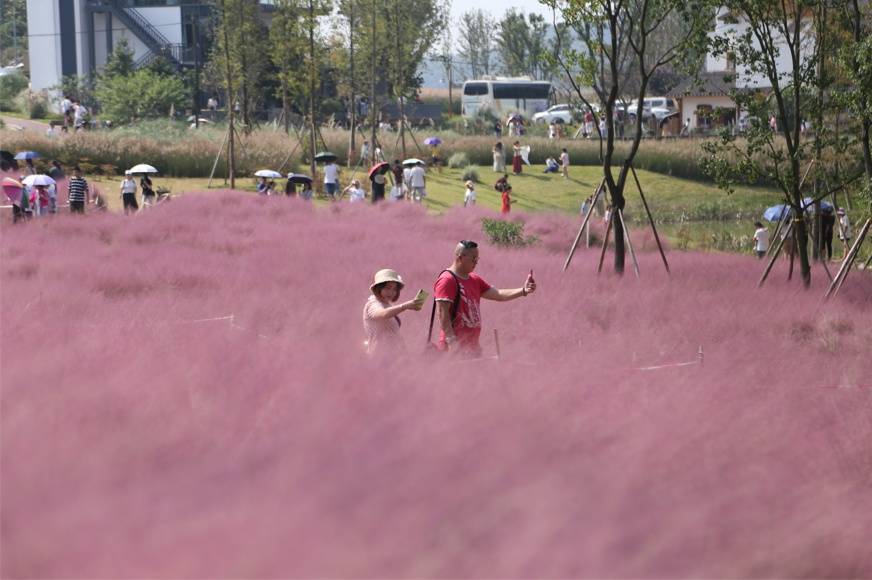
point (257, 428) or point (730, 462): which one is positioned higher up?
point (257, 428)

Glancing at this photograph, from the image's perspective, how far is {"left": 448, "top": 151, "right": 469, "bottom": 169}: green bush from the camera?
47781 millimetres

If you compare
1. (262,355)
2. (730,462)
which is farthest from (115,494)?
(730,462)

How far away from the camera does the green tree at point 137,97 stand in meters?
59.9

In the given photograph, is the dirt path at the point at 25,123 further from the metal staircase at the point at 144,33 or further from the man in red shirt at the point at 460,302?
the man in red shirt at the point at 460,302

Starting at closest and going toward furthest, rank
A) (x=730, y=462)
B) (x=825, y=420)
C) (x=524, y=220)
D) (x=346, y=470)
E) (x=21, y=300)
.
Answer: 1. (x=346, y=470)
2. (x=730, y=462)
3. (x=825, y=420)
4. (x=21, y=300)
5. (x=524, y=220)

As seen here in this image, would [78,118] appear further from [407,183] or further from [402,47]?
[407,183]

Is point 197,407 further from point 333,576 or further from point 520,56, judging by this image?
point 520,56

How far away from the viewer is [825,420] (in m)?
8.53

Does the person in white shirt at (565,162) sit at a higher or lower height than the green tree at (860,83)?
lower

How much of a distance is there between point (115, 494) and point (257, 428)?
874mm

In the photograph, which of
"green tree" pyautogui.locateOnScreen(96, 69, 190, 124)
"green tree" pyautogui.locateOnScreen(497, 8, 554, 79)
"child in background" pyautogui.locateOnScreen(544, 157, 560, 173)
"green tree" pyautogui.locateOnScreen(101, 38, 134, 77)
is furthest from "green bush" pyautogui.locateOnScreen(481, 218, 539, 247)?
"green tree" pyautogui.locateOnScreen(497, 8, 554, 79)

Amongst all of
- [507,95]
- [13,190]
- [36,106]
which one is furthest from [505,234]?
[507,95]

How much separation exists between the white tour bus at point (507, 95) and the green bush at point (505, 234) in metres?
54.1

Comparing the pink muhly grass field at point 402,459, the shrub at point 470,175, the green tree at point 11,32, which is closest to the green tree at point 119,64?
the shrub at point 470,175
